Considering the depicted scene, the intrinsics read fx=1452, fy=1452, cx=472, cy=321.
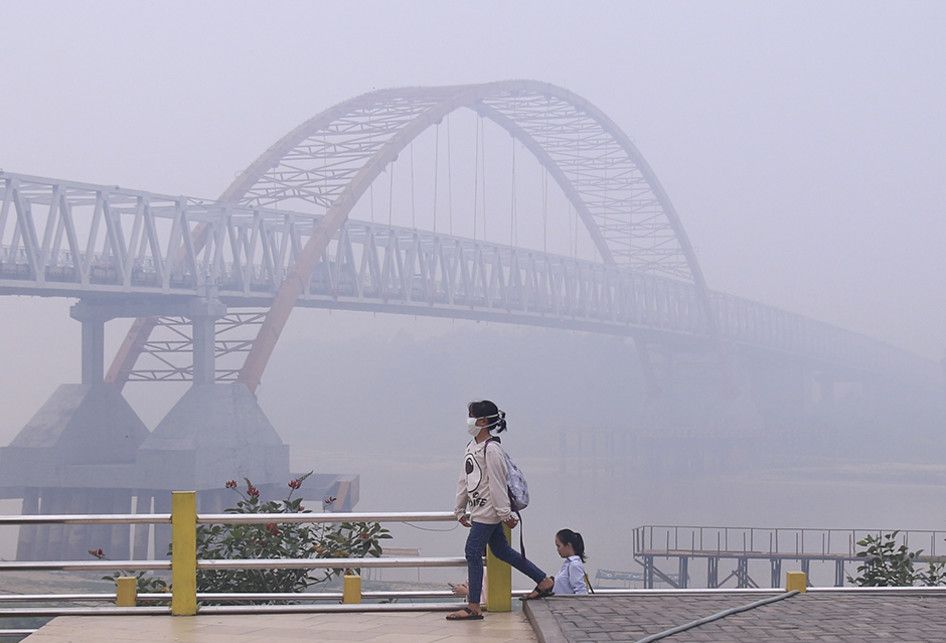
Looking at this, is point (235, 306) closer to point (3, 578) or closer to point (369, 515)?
point (3, 578)

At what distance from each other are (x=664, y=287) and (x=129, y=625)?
118 metres

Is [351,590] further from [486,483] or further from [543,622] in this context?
[543,622]

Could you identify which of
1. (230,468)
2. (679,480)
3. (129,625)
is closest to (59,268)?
(230,468)

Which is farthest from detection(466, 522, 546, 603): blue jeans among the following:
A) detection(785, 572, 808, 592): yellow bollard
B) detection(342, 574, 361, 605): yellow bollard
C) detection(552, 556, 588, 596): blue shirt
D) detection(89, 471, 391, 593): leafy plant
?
detection(89, 471, 391, 593): leafy plant

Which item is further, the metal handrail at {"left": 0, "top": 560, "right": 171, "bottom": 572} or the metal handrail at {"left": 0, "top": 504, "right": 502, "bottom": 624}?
the metal handrail at {"left": 0, "top": 504, "right": 502, "bottom": 624}

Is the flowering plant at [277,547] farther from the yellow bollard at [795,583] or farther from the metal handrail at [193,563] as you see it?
the yellow bollard at [795,583]

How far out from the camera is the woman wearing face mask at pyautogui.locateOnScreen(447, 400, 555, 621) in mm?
10492

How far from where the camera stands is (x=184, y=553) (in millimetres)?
10461

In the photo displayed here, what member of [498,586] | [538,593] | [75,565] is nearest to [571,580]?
[538,593]

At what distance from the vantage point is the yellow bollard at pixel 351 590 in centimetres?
1092

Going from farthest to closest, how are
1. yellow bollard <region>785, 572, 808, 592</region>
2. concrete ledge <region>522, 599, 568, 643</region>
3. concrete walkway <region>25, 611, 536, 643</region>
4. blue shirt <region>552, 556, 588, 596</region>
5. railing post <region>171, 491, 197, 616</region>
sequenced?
blue shirt <region>552, 556, 588, 596</region> < yellow bollard <region>785, 572, 808, 592</region> < railing post <region>171, 491, 197, 616</region> < concrete walkway <region>25, 611, 536, 643</region> < concrete ledge <region>522, 599, 568, 643</region>

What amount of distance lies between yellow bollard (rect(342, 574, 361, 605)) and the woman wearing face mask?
0.81 m

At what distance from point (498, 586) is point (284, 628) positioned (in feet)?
5.48

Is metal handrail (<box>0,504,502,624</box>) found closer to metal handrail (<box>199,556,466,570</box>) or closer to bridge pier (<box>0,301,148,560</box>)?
metal handrail (<box>199,556,466,570</box>)
